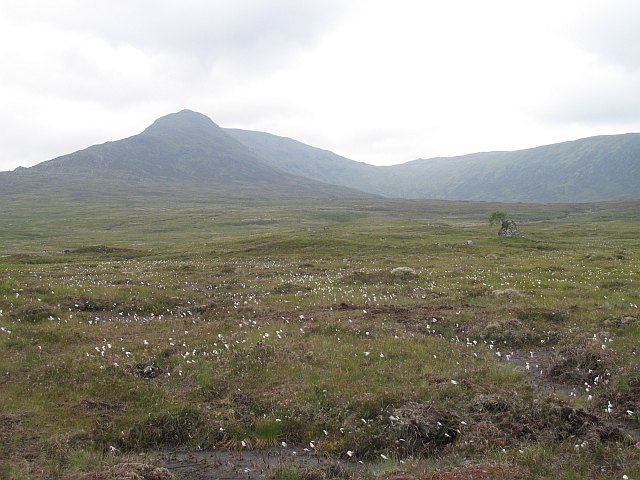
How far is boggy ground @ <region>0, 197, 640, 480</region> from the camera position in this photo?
32.0 feet

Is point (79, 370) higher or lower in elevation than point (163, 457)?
higher

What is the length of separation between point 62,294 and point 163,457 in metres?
17.2

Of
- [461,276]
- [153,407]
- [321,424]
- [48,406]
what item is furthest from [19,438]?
[461,276]

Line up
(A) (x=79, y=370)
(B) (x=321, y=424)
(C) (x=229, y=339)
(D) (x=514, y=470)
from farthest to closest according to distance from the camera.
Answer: (C) (x=229, y=339) → (A) (x=79, y=370) → (B) (x=321, y=424) → (D) (x=514, y=470)

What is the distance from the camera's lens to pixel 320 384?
13000 mm

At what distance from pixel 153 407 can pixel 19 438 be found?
2831 millimetres

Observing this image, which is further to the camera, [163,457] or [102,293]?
[102,293]

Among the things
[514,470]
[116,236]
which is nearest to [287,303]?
[514,470]

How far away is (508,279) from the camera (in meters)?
29.4

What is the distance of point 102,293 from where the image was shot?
2514 centimetres

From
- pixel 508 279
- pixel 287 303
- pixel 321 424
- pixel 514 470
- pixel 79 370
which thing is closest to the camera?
pixel 514 470

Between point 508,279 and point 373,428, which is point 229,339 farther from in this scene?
point 508,279

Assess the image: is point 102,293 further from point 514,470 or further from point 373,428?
point 514,470

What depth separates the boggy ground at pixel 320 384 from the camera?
32.0 ft
